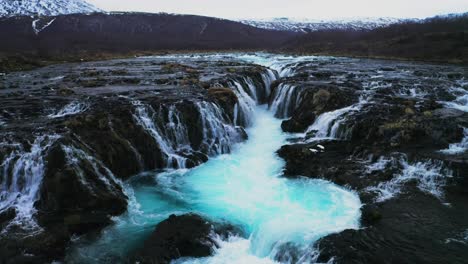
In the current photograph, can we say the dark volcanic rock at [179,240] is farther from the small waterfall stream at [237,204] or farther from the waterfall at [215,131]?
the waterfall at [215,131]

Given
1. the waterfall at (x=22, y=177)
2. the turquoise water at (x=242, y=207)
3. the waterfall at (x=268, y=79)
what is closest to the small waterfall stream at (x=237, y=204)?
the turquoise water at (x=242, y=207)

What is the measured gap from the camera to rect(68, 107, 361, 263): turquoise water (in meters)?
11.6

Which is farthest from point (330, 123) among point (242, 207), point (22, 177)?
point (22, 177)

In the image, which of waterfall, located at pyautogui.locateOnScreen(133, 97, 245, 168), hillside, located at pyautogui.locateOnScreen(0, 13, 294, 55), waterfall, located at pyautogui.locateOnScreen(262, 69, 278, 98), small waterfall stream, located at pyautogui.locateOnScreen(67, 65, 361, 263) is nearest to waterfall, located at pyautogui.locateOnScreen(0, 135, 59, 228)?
small waterfall stream, located at pyautogui.locateOnScreen(67, 65, 361, 263)

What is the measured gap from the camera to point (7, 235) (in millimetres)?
11570

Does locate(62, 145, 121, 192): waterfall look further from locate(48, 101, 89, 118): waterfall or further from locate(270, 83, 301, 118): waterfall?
locate(270, 83, 301, 118): waterfall

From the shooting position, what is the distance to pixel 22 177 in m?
13.8

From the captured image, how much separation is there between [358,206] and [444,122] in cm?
867

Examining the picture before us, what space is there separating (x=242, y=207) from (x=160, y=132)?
7.12 meters

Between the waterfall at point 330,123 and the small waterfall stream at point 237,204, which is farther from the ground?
the waterfall at point 330,123

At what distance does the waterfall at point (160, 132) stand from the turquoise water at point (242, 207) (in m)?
0.70

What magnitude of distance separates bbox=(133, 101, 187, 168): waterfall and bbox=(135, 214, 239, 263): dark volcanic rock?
6.00 meters

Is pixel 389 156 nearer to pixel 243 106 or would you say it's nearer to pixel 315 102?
pixel 315 102

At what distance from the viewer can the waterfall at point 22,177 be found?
13078mm
